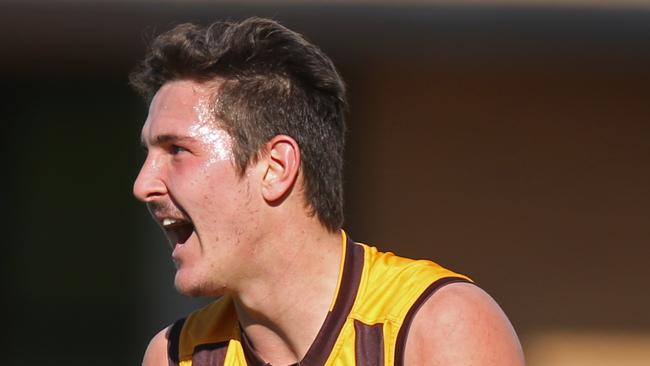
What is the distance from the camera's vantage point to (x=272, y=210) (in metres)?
3.04

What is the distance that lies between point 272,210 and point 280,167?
0.11m

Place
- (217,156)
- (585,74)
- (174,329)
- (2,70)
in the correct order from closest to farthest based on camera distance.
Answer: (217,156), (174,329), (585,74), (2,70)

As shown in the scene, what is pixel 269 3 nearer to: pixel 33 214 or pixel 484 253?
pixel 484 253

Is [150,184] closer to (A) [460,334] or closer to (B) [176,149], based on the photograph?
(B) [176,149]

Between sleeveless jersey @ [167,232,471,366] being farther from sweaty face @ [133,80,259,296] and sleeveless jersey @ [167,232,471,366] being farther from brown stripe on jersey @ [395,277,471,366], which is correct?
sweaty face @ [133,80,259,296]

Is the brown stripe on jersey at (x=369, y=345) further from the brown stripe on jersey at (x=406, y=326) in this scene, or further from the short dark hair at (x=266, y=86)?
the short dark hair at (x=266, y=86)

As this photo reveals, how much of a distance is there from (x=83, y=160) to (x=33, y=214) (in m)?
0.54

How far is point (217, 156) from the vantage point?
3010 millimetres

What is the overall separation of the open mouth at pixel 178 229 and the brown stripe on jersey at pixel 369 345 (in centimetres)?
48

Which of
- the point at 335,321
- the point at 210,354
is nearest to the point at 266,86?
the point at 335,321

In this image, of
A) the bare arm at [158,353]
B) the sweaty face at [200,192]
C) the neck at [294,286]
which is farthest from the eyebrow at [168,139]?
the bare arm at [158,353]

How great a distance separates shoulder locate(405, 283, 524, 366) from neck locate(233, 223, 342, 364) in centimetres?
29

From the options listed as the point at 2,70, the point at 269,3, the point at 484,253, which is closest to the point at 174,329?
the point at 269,3

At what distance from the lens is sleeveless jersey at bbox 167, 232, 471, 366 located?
2.93 m
